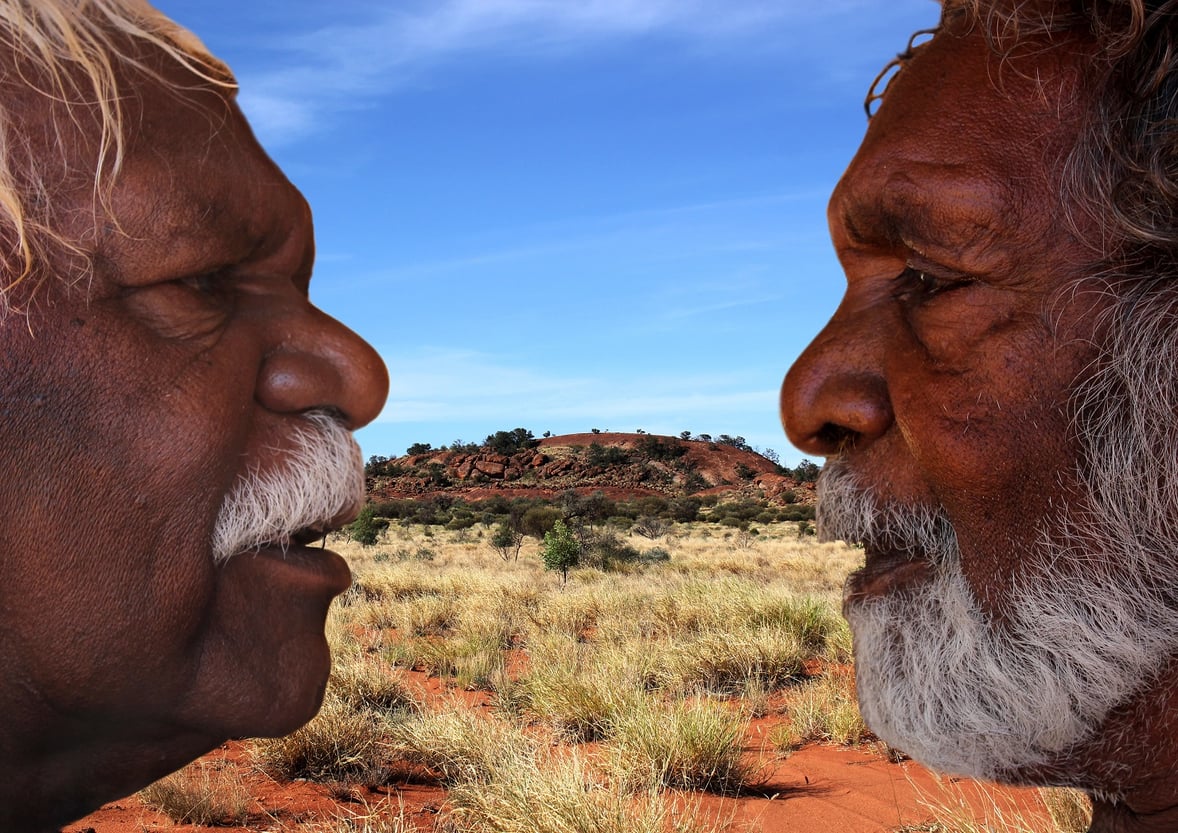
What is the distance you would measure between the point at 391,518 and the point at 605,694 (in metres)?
51.5

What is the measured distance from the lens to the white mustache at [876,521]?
1.76 metres

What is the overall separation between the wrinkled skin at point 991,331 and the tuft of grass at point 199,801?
201 inches

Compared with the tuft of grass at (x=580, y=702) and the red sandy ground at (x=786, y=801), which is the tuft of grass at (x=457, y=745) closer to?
the red sandy ground at (x=786, y=801)

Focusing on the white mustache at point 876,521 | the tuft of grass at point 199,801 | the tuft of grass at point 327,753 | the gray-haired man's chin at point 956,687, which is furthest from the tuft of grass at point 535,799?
the white mustache at point 876,521

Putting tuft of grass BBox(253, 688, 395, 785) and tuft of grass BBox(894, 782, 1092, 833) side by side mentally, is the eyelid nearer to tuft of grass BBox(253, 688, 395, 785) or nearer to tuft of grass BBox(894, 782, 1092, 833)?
tuft of grass BBox(894, 782, 1092, 833)

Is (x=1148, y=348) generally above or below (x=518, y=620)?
above

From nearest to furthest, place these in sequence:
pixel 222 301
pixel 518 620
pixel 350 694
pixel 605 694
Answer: pixel 222 301
pixel 605 694
pixel 350 694
pixel 518 620

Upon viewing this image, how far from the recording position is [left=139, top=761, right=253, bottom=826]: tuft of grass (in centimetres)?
554

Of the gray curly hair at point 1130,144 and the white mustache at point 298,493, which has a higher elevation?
the gray curly hair at point 1130,144

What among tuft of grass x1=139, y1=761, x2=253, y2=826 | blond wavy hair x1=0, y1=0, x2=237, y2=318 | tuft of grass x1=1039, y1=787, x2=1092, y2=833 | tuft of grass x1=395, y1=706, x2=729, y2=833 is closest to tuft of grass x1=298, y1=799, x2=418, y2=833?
tuft of grass x1=395, y1=706, x2=729, y2=833

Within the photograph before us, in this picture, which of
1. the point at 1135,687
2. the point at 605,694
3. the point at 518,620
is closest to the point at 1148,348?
the point at 1135,687

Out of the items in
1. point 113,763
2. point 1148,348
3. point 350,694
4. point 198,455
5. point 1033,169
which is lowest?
point 350,694

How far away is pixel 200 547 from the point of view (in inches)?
63.7

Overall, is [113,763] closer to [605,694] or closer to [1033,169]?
[1033,169]
